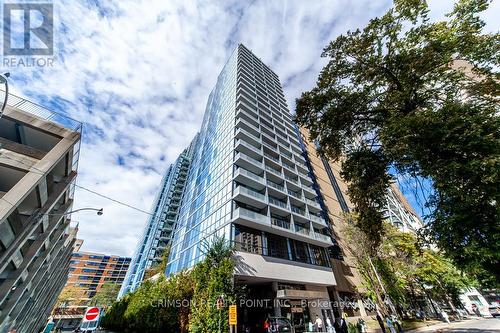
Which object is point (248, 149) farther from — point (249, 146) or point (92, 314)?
point (92, 314)

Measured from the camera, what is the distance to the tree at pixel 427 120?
5.48m

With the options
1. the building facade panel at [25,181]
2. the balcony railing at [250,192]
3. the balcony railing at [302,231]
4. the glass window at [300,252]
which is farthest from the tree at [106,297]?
the balcony railing at [302,231]

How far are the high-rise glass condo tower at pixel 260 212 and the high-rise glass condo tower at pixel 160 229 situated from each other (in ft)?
112

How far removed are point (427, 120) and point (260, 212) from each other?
18.7m

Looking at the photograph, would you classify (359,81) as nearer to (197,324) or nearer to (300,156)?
(197,324)

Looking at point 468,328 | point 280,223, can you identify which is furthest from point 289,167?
point 468,328

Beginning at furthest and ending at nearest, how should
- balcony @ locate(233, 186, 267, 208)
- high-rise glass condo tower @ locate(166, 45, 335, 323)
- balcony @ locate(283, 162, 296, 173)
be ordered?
1. balcony @ locate(283, 162, 296, 173)
2. balcony @ locate(233, 186, 267, 208)
3. high-rise glass condo tower @ locate(166, 45, 335, 323)

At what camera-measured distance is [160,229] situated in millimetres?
62875

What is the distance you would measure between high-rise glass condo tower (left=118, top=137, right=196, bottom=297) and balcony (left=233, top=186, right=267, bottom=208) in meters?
40.8

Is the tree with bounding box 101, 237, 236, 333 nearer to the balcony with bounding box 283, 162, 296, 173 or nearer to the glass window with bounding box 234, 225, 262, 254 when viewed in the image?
the glass window with bounding box 234, 225, 262, 254

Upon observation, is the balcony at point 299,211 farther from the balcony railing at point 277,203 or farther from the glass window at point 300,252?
the glass window at point 300,252

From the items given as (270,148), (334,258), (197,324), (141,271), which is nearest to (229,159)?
(270,148)

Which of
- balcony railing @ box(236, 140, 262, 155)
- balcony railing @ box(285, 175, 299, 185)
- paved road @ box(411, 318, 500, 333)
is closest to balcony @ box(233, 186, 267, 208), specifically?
balcony railing @ box(236, 140, 262, 155)

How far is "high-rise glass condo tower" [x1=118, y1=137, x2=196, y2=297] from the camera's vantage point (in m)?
56.8
